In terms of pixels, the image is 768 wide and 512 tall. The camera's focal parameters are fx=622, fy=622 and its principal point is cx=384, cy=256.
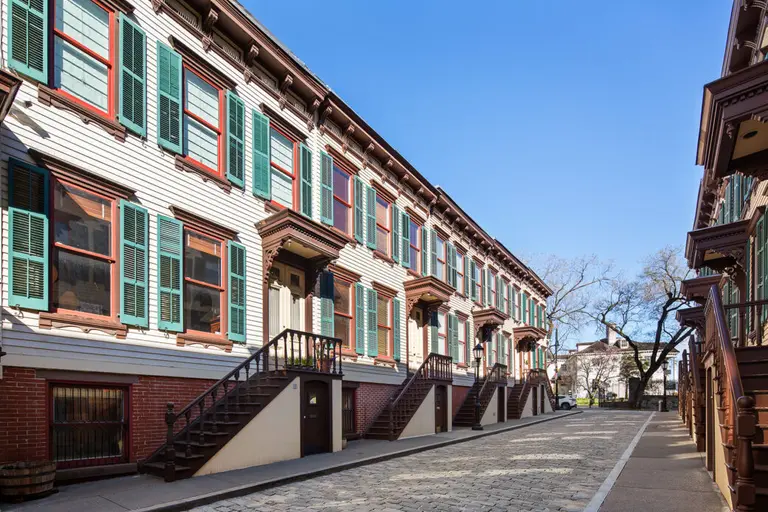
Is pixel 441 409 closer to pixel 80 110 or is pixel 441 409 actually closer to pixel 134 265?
pixel 134 265

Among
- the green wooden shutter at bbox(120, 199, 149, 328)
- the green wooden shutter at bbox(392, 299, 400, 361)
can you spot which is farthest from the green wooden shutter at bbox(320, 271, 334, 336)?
the green wooden shutter at bbox(120, 199, 149, 328)

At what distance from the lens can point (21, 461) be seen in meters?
8.93

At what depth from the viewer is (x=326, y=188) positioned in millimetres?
17578

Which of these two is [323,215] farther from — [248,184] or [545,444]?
[545,444]

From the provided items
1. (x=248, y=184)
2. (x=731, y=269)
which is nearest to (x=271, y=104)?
(x=248, y=184)

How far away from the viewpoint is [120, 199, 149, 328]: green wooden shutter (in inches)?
429

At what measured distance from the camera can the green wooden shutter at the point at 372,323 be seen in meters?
19.5

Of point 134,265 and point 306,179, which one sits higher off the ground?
point 306,179

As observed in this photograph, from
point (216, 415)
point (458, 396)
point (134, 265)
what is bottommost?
point (458, 396)

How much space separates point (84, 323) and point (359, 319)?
389 inches

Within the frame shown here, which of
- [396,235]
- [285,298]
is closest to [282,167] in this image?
[285,298]

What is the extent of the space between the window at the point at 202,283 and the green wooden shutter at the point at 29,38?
13.3 feet

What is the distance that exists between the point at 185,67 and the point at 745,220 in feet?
42.1

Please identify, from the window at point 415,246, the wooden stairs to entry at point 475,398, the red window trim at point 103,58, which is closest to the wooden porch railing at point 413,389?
the wooden stairs to entry at point 475,398
